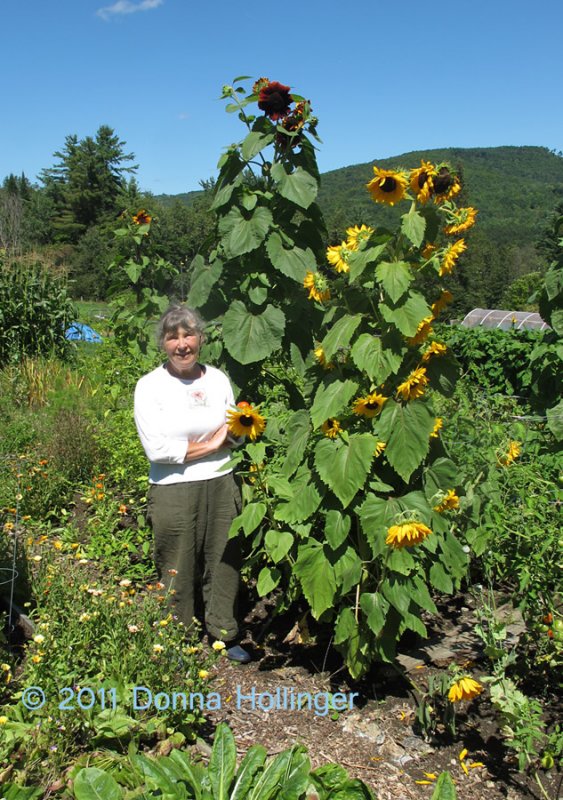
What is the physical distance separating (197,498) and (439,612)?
50.9 inches

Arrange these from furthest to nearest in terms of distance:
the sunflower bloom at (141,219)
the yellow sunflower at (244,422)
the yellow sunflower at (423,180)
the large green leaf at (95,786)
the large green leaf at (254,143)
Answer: the sunflower bloom at (141,219)
the large green leaf at (254,143)
the yellow sunflower at (244,422)
the yellow sunflower at (423,180)
the large green leaf at (95,786)

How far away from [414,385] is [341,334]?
0.31 metres

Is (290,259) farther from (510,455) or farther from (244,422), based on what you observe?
(510,455)

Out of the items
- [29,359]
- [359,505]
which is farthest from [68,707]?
[29,359]

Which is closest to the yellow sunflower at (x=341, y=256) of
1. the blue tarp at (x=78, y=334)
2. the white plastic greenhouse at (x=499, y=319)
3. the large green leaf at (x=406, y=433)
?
the large green leaf at (x=406, y=433)

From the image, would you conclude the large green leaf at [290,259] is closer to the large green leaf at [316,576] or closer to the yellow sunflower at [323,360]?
the yellow sunflower at [323,360]

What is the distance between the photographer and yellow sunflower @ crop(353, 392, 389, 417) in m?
2.48

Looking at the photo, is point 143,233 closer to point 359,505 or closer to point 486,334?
point 359,505

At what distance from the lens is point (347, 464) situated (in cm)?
247

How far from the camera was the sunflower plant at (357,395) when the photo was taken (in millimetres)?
2385

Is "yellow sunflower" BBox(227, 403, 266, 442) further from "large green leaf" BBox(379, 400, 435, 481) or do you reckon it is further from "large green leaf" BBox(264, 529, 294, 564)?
"large green leaf" BBox(379, 400, 435, 481)

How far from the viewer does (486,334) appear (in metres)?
10.9

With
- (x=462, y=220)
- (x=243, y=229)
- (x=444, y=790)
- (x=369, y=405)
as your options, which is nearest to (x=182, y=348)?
(x=243, y=229)

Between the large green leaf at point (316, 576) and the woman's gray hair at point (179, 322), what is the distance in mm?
1061
